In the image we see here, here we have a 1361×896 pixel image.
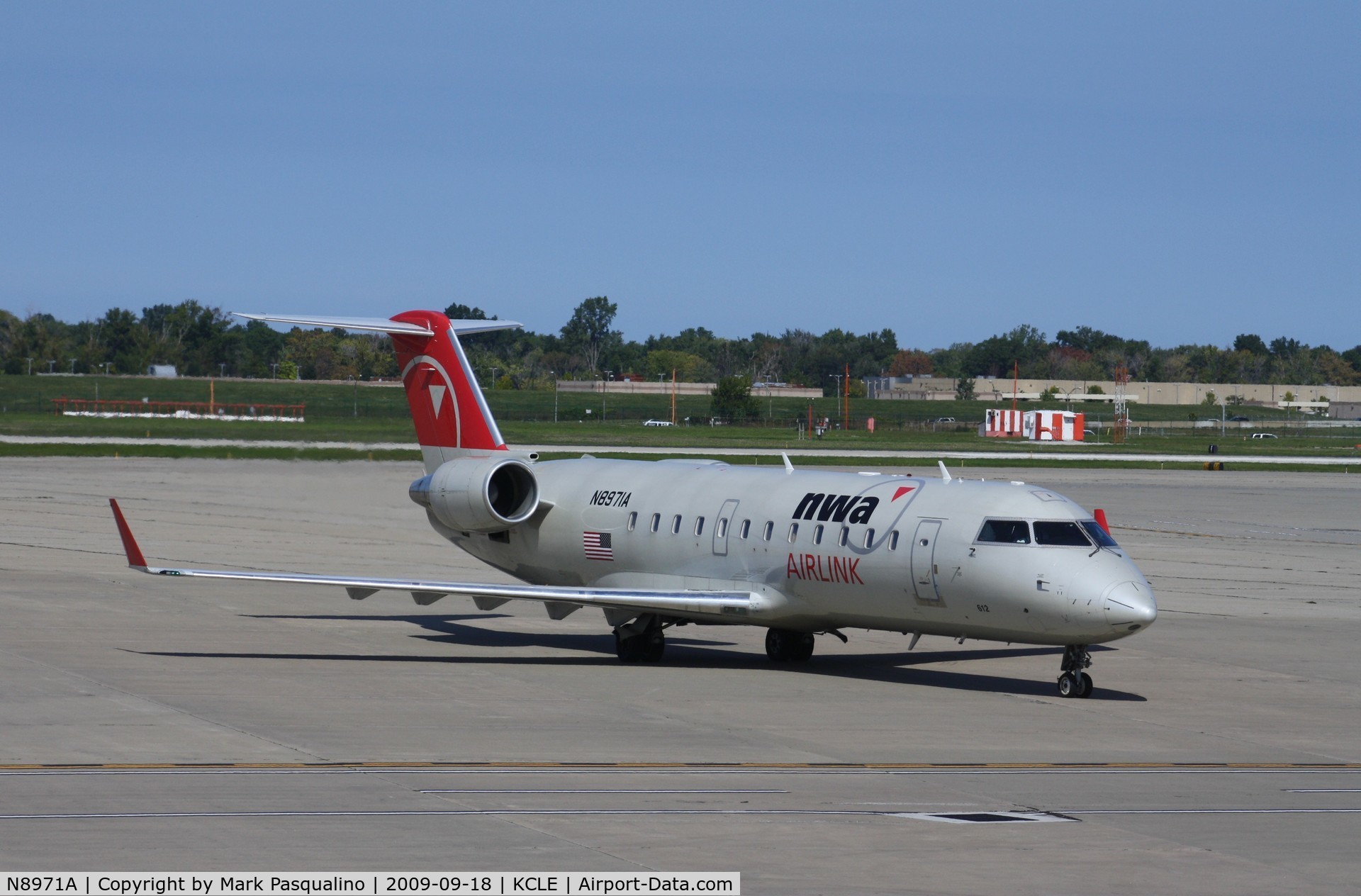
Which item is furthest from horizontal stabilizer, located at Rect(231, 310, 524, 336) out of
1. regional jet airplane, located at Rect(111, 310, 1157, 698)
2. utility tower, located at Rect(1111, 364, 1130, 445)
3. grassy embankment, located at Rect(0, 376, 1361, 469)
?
utility tower, located at Rect(1111, 364, 1130, 445)

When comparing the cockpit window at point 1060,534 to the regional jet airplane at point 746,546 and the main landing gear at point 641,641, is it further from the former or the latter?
the main landing gear at point 641,641

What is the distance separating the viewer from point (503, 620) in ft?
93.8

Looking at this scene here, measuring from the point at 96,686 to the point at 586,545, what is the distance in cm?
774

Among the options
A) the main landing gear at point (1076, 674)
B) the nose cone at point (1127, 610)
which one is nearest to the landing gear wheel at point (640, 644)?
the main landing gear at point (1076, 674)

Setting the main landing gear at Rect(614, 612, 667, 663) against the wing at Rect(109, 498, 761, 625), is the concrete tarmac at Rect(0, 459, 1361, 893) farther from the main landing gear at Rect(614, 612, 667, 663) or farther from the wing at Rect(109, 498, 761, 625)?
the wing at Rect(109, 498, 761, 625)

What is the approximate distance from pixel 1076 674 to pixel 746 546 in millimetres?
4760

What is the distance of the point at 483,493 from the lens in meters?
24.7

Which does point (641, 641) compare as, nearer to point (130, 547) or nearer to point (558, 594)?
point (558, 594)

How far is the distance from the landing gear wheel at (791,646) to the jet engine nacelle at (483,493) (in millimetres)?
4484

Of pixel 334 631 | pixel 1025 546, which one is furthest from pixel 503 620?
pixel 1025 546

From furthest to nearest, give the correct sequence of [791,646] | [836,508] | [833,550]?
[791,646], [836,508], [833,550]

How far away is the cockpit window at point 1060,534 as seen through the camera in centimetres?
1961

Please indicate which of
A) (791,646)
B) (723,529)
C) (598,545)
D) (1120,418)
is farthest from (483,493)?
(1120,418)

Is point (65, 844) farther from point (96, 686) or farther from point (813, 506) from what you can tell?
point (813, 506)
